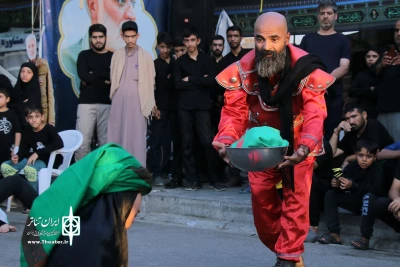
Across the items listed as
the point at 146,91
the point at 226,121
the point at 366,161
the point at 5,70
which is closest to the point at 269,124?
the point at 226,121

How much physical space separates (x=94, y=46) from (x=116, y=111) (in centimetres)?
96

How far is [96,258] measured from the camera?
14.6 ft

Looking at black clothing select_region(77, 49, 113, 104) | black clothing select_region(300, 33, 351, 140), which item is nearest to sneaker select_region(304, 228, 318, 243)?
black clothing select_region(300, 33, 351, 140)

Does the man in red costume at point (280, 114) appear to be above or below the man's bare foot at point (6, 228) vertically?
above

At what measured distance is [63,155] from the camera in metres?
10.7

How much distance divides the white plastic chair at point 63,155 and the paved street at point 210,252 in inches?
49.8

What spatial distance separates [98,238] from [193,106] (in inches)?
239

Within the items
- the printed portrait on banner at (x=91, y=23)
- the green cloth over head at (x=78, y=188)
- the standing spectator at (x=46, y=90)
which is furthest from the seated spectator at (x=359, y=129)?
the green cloth over head at (x=78, y=188)

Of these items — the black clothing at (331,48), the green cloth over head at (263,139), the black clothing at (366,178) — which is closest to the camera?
the green cloth over head at (263,139)

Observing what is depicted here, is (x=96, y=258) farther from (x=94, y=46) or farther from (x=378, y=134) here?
(x=94, y=46)

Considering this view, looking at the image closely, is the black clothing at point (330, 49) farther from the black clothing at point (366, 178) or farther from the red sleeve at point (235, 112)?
the red sleeve at point (235, 112)

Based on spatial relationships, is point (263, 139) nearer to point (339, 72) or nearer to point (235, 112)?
point (235, 112)

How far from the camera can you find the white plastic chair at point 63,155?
33.5 ft

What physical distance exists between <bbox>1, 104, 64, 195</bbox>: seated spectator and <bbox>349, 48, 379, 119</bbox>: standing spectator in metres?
3.71
